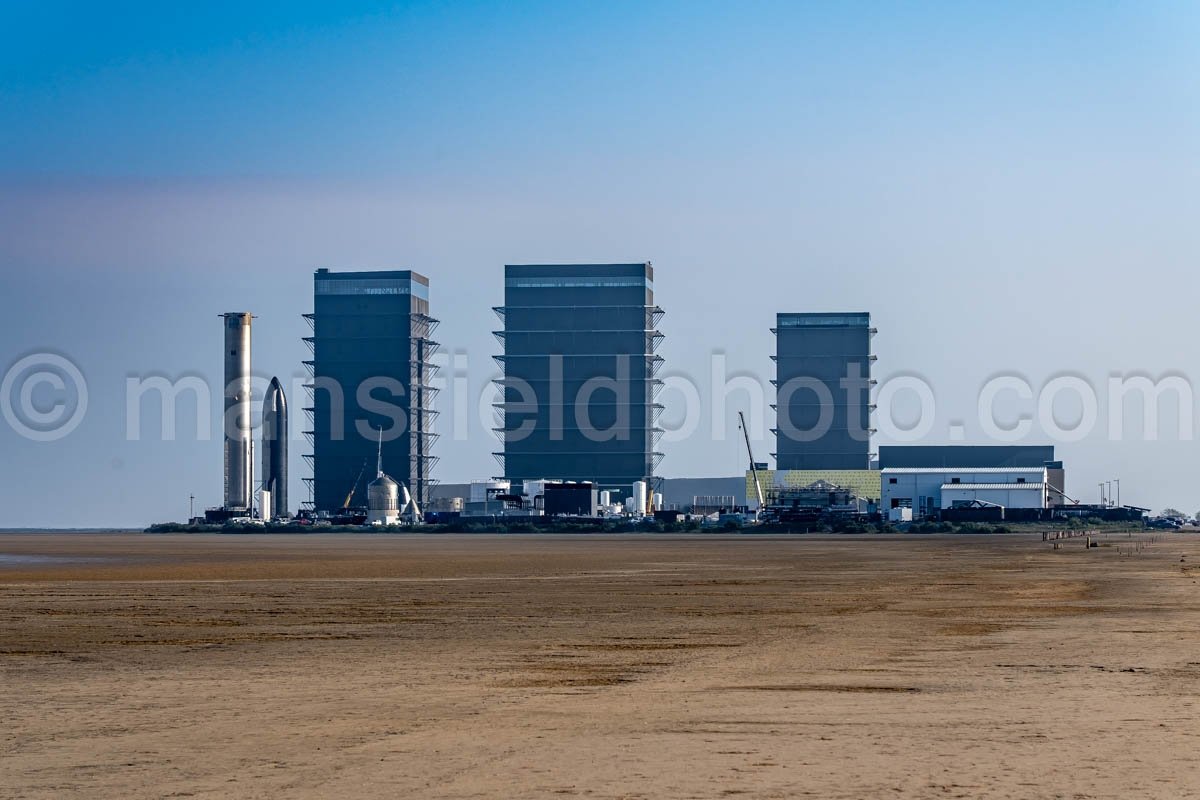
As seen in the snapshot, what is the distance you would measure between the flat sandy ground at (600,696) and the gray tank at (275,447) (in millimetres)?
160481

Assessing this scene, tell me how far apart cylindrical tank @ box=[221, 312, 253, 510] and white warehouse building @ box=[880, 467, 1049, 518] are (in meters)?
72.7

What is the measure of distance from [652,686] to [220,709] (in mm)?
4558

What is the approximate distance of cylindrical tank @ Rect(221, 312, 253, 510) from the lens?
174 metres

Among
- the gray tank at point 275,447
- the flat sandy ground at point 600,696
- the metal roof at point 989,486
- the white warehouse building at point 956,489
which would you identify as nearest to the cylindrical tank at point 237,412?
the gray tank at point 275,447

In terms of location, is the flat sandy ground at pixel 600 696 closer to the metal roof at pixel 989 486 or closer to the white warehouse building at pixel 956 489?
the metal roof at pixel 989 486

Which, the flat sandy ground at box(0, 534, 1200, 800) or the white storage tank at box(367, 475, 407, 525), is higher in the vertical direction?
the flat sandy ground at box(0, 534, 1200, 800)

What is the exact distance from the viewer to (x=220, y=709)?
15078 mm

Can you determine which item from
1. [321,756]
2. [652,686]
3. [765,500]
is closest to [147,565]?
[652,686]

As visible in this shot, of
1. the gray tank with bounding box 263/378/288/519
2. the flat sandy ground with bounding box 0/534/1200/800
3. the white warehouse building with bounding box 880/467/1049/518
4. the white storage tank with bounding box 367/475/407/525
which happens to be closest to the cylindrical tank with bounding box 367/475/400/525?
the white storage tank with bounding box 367/475/407/525

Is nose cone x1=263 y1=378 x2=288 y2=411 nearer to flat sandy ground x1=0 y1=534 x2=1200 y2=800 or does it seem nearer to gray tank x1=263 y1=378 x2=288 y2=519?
gray tank x1=263 y1=378 x2=288 y2=519

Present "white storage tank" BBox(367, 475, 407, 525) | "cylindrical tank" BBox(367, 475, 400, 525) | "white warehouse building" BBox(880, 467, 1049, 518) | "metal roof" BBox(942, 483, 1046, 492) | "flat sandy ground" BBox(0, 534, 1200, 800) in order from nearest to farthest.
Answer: "flat sandy ground" BBox(0, 534, 1200, 800) < "white warehouse building" BBox(880, 467, 1049, 518) < "metal roof" BBox(942, 483, 1046, 492) < "white storage tank" BBox(367, 475, 407, 525) < "cylindrical tank" BBox(367, 475, 400, 525)

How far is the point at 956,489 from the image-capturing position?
6663 inches

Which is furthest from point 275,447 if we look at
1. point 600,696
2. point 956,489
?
point 600,696

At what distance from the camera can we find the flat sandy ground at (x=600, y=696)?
37.3 ft
